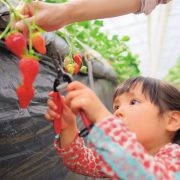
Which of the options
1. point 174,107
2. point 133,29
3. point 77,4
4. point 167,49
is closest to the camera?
point 77,4

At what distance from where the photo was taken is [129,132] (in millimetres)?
695

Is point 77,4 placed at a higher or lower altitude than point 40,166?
higher

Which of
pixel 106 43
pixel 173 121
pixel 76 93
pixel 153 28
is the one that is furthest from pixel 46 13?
pixel 153 28

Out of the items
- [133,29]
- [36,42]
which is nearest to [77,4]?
[36,42]


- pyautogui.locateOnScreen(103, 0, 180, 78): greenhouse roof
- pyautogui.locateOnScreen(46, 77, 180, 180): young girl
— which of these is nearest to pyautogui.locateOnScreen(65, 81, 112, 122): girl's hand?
pyautogui.locateOnScreen(46, 77, 180, 180): young girl

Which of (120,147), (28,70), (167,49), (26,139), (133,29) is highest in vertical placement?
(28,70)

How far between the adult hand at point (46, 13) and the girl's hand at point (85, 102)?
0.66ft

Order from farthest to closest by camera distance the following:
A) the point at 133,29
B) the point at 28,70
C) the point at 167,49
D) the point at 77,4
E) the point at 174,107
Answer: the point at 167,49, the point at 133,29, the point at 174,107, the point at 77,4, the point at 28,70

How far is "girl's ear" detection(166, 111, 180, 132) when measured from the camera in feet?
3.37

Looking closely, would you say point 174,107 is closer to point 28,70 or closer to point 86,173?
point 86,173

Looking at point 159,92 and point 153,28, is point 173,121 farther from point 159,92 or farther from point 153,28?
point 153,28

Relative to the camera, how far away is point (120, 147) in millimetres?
669

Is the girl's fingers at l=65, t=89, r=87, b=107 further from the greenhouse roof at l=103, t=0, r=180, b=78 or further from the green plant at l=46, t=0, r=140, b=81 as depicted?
the greenhouse roof at l=103, t=0, r=180, b=78

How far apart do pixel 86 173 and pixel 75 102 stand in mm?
465
